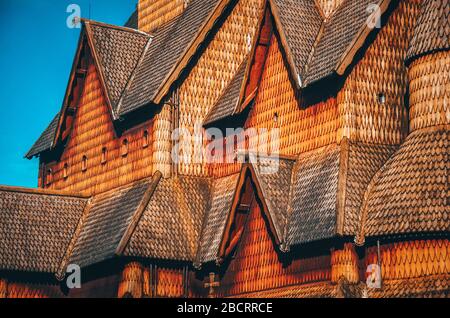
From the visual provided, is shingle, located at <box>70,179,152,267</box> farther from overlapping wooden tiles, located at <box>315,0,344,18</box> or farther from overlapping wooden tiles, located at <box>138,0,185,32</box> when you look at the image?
overlapping wooden tiles, located at <box>315,0,344,18</box>

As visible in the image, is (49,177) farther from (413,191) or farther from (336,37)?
(413,191)

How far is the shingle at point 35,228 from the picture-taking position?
55000mm

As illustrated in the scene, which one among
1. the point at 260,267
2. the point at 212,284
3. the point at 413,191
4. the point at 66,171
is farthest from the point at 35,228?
the point at 413,191

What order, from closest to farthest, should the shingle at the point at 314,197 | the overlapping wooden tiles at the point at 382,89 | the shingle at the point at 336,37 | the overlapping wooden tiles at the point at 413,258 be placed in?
1. the overlapping wooden tiles at the point at 413,258
2. the shingle at the point at 314,197
3. the overlapping wooden tiles at the point at 382,89
4. the shingle at the point at 336,37

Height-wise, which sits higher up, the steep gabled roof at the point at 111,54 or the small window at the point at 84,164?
the steep gabled roof at the point at 111,54

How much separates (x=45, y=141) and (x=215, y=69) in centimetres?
1234

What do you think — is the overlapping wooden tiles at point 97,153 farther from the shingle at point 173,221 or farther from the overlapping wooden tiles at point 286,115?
the overlapping wooden tiles at point 286,115

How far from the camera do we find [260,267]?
159 feet

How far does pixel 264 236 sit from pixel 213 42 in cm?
1144

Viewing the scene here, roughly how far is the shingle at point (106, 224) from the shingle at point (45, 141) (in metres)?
7.07

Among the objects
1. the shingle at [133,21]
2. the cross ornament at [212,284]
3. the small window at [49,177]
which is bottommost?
the cross ornament at [212,284]

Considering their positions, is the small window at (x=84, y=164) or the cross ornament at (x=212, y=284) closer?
the cross ornament at (x=212, y=284)

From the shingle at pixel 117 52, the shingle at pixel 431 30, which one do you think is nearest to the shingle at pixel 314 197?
the shingle at pixel 431 30

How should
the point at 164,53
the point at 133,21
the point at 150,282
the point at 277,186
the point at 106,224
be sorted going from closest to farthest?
the point at 277,186 → the point at 150,282 → the point at 106,224 → the point at 164,53 → the point at 133,21
